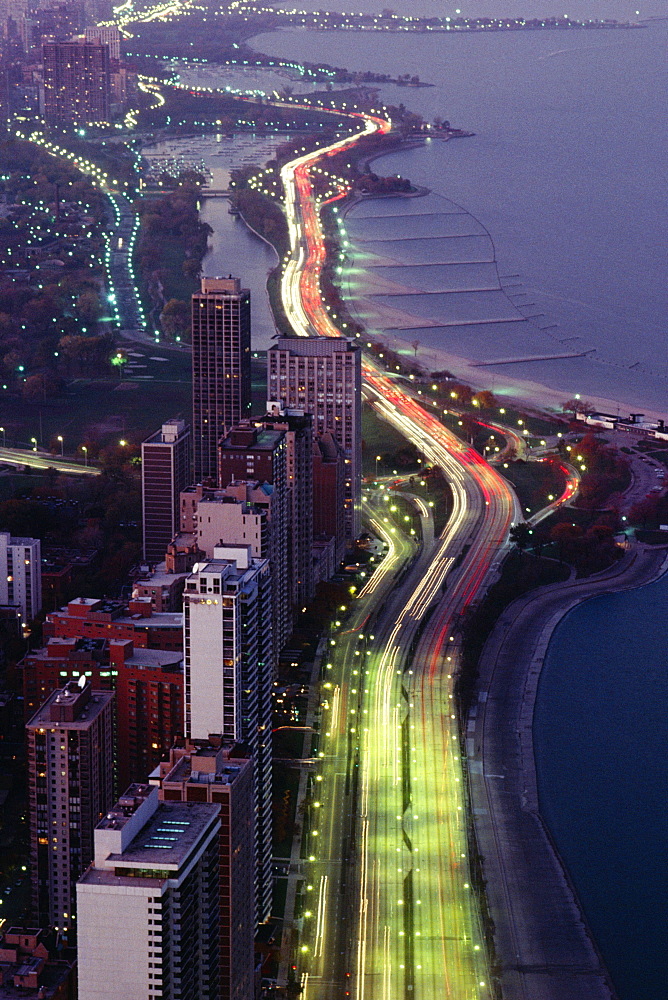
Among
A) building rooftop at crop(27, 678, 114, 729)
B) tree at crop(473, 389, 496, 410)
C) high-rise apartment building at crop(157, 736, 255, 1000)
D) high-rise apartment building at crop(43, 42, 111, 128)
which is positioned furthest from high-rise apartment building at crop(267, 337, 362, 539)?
high-rise apartment building at crop(43, 42, 111, 128)

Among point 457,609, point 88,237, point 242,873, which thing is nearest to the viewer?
point 242,873

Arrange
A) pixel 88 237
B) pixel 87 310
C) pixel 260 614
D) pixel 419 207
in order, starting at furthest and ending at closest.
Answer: pixel 419 207 < pixel 88 237 < pixel 87 310 < pixel 260 614

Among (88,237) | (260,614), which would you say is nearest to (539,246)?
(88,237)

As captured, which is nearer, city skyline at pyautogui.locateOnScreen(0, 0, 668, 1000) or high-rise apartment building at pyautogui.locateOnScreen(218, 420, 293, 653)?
city skyline at pyautogui.locateOnScreen(0, 0, 668, 1000)

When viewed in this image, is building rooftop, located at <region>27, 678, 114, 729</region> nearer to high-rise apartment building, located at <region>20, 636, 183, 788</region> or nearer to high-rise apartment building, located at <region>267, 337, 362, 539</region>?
high-rise apartment building, located at <region>20, 636, 183, 788</region>

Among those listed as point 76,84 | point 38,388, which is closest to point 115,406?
point 38,388

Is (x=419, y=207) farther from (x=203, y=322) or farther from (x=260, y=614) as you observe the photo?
→ (x=260, y=614)
